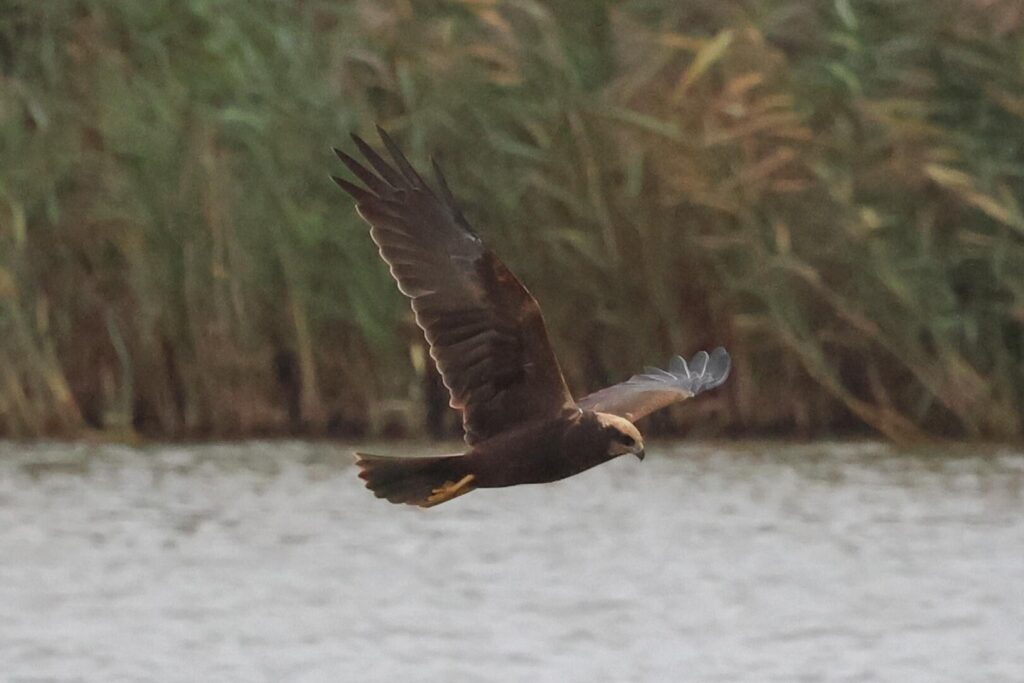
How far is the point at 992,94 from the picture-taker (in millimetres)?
9758

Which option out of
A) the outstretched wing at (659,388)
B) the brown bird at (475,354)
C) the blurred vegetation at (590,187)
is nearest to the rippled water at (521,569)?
the blurred vegetation at (590,187)

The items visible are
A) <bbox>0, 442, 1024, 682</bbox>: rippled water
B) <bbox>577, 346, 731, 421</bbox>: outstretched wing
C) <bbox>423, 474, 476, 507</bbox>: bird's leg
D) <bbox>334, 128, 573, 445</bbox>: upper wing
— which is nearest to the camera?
<bbox>423, 474, 476, 507</bbox>: bird's leg

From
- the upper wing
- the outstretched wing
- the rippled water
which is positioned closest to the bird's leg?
the upper wing

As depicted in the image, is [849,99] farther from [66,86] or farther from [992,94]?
[66,86]

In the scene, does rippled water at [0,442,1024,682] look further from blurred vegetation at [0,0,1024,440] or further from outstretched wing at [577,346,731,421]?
outstretched wing at [577,346,731,421]

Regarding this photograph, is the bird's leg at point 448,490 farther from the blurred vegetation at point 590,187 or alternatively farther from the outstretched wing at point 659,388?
the blurred vegetation at point 590,187

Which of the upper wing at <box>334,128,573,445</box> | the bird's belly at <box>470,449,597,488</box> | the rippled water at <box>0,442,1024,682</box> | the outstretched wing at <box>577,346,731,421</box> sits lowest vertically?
the rippled water at <box>0,442,1024,682</box>

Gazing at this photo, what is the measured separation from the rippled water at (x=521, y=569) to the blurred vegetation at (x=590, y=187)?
32 centimetres

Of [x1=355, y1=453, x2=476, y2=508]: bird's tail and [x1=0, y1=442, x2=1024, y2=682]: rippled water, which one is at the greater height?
[x1=355, y1=453, x2=476, y2=508]: bird's tail

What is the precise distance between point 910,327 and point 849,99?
37.3 inches

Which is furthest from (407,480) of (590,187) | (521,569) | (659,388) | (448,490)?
(590,187)

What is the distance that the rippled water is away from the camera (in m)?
8.31

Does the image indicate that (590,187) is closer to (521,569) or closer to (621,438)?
(521,569)

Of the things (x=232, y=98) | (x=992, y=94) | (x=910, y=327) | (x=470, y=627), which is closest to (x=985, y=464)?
(x=910, y=327)
